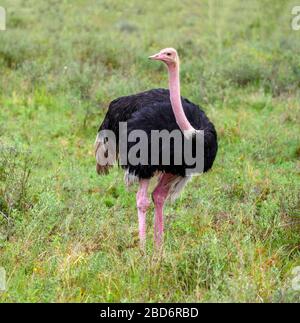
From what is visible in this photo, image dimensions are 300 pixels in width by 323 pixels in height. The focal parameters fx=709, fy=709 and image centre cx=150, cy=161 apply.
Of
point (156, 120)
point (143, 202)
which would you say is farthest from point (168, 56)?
point (143, 202)

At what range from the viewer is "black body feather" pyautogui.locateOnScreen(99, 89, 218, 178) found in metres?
5.33

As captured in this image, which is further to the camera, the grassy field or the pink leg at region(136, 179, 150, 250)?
the pink leg at region(136, 179, 150, 250)

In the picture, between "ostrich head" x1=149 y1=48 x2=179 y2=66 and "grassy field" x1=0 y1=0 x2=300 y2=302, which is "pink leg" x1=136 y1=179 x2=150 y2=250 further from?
"ostrich head" x1=149 y1=48 x2=179 y2=66

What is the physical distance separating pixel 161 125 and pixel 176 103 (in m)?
0.29

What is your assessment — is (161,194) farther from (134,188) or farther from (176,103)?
(176,103)

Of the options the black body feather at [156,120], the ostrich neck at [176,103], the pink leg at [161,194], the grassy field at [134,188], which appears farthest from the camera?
the pink leg at [161,194]

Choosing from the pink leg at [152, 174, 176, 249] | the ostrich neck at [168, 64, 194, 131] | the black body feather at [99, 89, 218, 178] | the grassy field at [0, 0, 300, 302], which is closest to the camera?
the grassy field at [0, 0, 300, 302]

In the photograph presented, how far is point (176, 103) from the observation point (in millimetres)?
5211

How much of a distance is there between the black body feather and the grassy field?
0.52 metres

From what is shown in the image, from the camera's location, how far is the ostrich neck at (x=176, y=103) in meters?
5.18

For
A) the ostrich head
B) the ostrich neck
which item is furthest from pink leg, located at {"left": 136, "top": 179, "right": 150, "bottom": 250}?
the ostrich head

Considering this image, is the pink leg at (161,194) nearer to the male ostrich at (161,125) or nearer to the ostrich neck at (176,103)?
the male ostrich at (161,125)

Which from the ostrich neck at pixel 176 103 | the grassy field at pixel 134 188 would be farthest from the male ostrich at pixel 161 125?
the grassy field at pixel 134 188

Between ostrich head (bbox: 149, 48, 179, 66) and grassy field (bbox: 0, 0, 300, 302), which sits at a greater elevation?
ostrich head (bbox: 149, 48, 179, 66)
